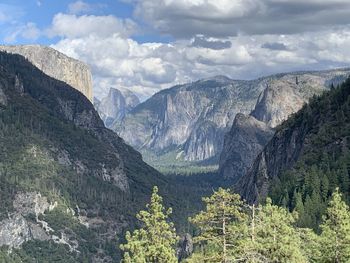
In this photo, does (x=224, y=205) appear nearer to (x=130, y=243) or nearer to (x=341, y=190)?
(x=130, y=243)

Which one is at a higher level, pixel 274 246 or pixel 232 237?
pixel 232 237

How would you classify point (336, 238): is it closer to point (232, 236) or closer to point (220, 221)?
point (232, 236)

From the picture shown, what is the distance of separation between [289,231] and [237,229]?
8804mm

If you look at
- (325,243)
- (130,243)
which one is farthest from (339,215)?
(130,243)

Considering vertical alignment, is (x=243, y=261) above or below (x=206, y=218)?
below

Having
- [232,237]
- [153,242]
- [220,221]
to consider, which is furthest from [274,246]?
[153,242]

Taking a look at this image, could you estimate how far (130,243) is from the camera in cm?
6525

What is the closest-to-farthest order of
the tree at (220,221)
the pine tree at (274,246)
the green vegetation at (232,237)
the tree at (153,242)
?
the green vegetation at (232,237) < the pine tree at (274,246) < the tree at (220,221) < the tree at (153,242)

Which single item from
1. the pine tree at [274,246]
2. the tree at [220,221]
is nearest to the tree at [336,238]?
the pine tree at [274,246]

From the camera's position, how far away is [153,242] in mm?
66500

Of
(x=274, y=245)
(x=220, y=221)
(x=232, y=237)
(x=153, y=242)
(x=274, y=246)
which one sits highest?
(x=220, y=221)

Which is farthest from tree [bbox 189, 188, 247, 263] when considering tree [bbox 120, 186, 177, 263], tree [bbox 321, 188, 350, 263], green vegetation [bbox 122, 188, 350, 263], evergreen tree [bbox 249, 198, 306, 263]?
tree [bbox 321, 188, 350, 263]

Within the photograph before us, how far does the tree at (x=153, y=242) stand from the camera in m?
64.9

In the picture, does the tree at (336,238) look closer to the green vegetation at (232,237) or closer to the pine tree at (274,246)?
the green vegetation at (232,237)
